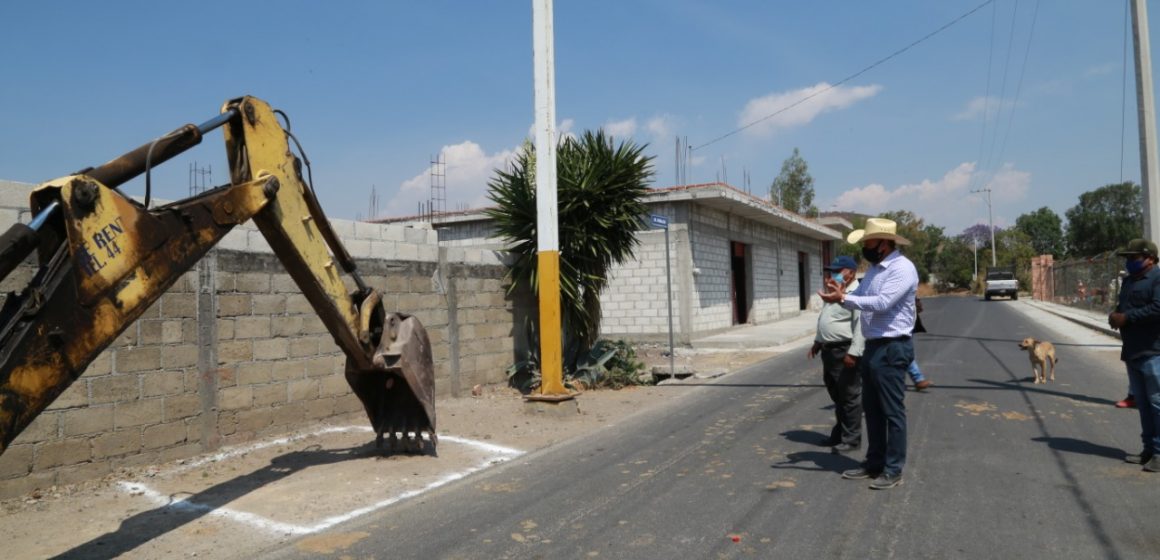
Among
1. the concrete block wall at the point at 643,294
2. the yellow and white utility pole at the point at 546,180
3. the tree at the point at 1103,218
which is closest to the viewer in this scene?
the yellow and white utility pole at the point at 546,180

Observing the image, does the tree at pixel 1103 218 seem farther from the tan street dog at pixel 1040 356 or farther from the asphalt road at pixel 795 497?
the asphalt road at pixel 795 497

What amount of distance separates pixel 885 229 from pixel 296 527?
4864 millimetres

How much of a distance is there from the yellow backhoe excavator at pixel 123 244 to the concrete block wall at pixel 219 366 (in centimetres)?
219

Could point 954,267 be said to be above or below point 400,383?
above

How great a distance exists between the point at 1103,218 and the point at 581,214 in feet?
269

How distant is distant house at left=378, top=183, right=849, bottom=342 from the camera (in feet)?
67.2

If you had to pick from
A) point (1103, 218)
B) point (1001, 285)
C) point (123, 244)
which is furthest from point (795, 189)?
point (123, 244)

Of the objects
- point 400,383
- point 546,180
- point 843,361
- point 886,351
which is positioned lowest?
point 400,383

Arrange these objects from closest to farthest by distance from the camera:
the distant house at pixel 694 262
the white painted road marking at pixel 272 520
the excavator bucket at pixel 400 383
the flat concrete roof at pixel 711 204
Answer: the white painted road marking at pixel 272 520 → the excavator bucket at pixel 400 383 → the distant house at pixel 694 262 → the flat concrete roof at pixel 711 204

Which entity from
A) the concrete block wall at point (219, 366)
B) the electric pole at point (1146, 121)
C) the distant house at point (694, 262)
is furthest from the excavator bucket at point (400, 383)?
the electric pole at point (1146, 121)

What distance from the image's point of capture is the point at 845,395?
6.79 meters

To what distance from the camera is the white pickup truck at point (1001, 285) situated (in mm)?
46312

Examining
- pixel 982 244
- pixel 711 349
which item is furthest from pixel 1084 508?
pixel 982 244

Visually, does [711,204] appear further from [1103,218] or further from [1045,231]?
[1045,231]
